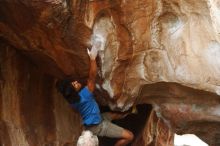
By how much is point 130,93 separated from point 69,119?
0.80 m

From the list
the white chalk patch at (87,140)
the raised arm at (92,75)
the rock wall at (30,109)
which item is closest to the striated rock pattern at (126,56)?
the rock wall at (30,109)

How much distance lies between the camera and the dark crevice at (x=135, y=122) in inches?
212

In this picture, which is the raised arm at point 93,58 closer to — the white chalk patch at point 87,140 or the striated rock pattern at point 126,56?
the striated rock pattern at point 126,56

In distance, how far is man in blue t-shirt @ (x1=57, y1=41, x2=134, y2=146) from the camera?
4375 mm

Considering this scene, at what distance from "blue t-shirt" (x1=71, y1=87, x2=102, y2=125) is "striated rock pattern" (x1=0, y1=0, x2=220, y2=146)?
0.76 ft

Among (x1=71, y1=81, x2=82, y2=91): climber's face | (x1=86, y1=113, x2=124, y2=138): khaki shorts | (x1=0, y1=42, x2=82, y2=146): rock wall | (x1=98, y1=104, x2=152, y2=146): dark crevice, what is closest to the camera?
(x1=71, y1=81, x2=82, y2=91): climber's face

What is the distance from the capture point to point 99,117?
4.61 metres

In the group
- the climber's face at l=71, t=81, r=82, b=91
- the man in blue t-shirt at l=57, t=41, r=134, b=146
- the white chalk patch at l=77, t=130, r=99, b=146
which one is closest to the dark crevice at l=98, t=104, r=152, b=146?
the man in blue t-shirt at l=57, t=41, r=134, b=146

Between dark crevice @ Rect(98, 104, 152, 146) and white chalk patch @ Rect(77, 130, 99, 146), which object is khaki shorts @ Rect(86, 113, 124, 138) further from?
dark crevice @ Rect(98, 104, 152, 146)

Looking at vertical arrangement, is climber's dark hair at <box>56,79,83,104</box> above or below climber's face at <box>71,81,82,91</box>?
Result: below

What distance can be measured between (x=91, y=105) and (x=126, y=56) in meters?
0.53

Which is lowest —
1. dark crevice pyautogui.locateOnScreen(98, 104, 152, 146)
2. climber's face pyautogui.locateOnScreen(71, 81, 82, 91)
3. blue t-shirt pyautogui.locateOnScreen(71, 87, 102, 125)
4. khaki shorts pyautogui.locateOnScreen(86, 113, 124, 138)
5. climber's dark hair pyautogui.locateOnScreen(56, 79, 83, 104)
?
dark crevice pyautogui.locateOnScreen(98, 104, 152, 146)

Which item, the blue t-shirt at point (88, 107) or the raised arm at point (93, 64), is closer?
the raised arm at point (93, 64)

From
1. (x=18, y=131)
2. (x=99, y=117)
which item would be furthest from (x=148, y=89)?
(x=18, y=131)
